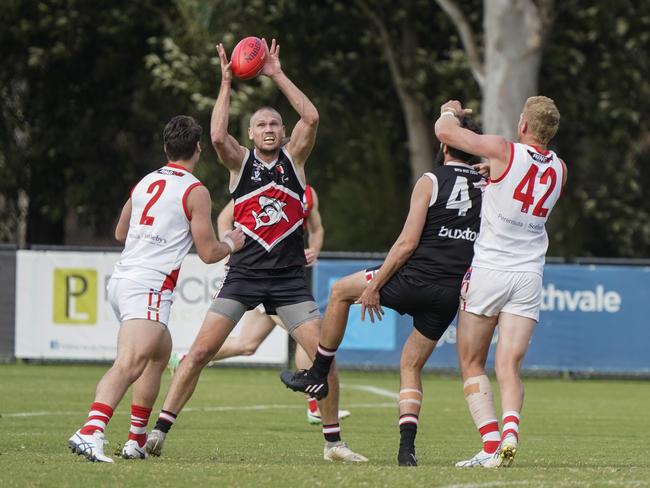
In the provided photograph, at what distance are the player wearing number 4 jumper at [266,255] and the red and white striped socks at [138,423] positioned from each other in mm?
216

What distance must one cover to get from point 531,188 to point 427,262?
0.80m

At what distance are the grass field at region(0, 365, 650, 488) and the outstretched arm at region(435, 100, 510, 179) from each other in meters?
1.85

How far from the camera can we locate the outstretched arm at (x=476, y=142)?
8.45 metres

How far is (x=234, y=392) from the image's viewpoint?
1627 cm

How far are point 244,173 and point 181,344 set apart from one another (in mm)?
9868

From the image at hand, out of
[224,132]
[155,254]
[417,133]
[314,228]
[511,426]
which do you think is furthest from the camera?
[417,133]

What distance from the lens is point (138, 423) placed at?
356 inches

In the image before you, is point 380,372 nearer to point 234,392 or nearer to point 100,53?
point 234,392

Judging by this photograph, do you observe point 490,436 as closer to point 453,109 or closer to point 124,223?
point 453,109

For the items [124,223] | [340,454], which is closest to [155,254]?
[124,223]

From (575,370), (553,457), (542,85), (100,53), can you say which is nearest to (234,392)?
(575,370)

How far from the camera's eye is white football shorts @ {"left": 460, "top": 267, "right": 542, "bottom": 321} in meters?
8.59

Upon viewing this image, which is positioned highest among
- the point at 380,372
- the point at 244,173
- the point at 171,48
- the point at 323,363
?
the point at 171,48

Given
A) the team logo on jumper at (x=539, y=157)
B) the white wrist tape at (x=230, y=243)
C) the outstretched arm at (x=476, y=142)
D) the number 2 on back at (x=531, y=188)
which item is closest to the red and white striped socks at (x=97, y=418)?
the white wrist tape at (x=230, y=243)
